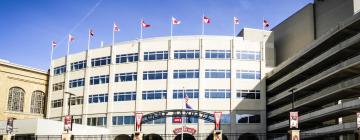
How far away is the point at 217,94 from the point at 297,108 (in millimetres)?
13970

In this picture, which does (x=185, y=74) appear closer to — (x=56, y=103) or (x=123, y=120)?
(x=123, y=120)

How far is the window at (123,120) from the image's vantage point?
8381 centimetres

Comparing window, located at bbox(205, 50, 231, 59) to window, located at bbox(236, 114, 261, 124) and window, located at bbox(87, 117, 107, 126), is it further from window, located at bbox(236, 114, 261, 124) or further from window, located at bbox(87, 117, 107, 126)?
window, located at bbox(87, 117, 107, 126)

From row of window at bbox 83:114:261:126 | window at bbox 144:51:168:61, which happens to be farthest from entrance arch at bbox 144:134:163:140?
window at bbox 144:51:168:61

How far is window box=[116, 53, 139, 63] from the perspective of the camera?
87.1m

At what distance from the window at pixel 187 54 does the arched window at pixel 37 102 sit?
103 feet

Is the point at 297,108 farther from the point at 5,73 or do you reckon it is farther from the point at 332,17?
the point at 5,73

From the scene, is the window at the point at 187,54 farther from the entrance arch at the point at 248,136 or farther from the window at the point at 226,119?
the entrance arch at the point at 248,136

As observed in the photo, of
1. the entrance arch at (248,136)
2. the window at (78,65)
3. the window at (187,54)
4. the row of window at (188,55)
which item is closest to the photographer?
the entrance arch at (248,136)

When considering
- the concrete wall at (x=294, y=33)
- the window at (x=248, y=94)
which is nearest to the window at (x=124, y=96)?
the window at (x=248, y=94)

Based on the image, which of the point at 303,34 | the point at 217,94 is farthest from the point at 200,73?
the point at 303,34

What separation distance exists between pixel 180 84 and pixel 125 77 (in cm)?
1074

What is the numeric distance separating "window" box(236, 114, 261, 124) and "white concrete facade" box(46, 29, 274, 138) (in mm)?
525

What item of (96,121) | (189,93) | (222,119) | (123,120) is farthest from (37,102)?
(222,119)
